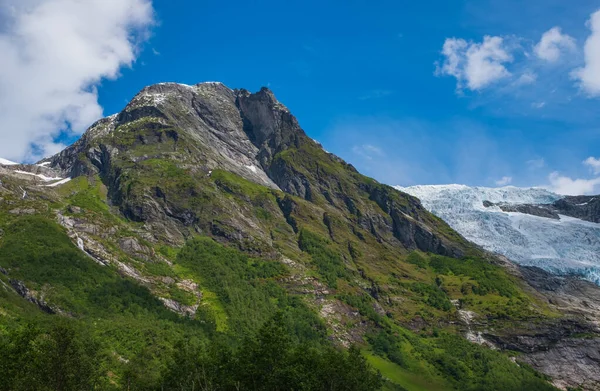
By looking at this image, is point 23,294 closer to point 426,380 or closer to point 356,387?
point 356,387

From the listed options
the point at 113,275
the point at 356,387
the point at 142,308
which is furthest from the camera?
the point at 113,275

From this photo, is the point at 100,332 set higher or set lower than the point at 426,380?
lower

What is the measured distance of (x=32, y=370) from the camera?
6775cm

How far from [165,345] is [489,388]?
13358cm

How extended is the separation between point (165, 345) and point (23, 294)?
54406 millimetres

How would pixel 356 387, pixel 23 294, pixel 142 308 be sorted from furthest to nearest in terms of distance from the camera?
pixel 142 308 → pixel 23 294 → pixel 356 387

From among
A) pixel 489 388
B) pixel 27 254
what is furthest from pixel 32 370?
pixel 489 388

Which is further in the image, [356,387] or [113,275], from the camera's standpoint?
[113,275]

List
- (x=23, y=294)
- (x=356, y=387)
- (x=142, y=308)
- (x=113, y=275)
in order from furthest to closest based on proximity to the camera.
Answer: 1. (x=113, y=275)
2. (x=142, y=308)
3. (x=23, y=294)
4. (x=356, y=387)

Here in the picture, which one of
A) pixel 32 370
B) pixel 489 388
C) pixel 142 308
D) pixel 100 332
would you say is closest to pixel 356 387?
pixel 32 370

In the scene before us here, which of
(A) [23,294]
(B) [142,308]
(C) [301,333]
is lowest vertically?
(A) [23,294]

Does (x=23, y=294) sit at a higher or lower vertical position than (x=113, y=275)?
lower

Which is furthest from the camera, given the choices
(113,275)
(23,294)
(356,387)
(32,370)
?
(113,275)

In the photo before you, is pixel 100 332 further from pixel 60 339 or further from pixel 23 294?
pixel 60 339
